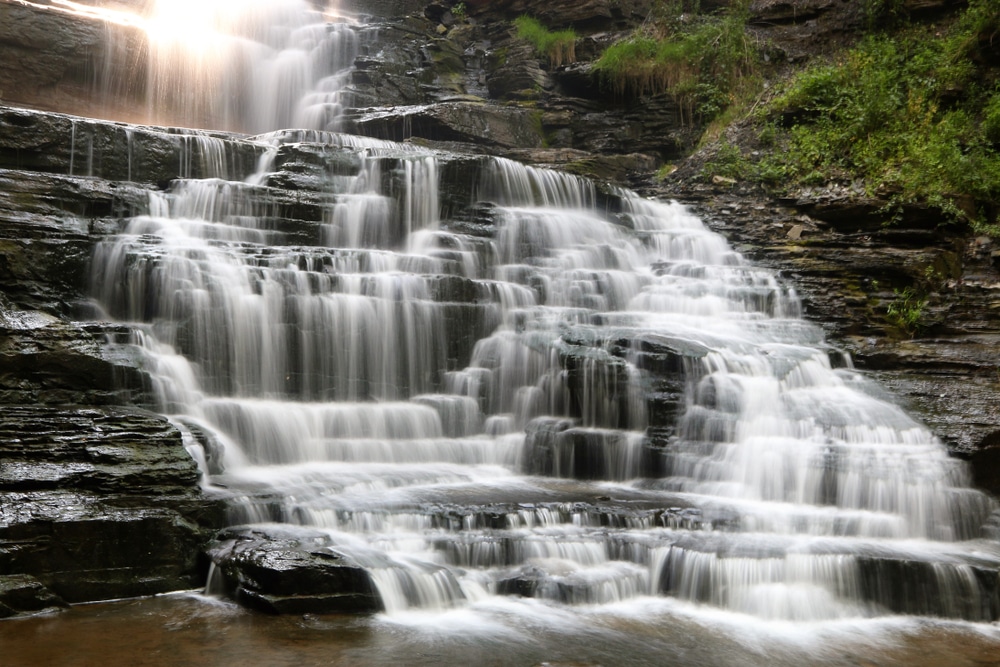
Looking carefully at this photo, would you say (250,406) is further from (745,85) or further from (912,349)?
(745,85)

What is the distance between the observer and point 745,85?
17.8m


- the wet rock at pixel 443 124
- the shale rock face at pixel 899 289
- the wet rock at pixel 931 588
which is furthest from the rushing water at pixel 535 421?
the wet rock at pixel 443 124

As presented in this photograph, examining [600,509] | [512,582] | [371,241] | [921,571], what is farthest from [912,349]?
[371,241]

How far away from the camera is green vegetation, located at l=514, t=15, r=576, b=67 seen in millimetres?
20234

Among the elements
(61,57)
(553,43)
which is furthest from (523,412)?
(553,43)

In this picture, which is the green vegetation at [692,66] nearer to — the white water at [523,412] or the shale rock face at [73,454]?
the white water at [523,412]

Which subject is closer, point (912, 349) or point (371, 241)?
point (912, 349)

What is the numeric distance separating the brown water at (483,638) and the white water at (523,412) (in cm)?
25

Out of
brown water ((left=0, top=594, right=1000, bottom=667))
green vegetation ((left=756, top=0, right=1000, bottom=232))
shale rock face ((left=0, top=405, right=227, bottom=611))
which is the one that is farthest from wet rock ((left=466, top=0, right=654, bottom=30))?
brown water ((left=0, top=594, right=1000, bottom=667))

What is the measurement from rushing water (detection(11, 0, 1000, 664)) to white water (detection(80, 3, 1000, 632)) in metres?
0.03

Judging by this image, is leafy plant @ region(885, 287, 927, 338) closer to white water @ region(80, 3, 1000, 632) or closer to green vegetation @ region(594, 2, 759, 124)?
white water @ region(80, 3, 1000, 632)

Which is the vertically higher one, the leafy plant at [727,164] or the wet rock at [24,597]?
the leafy plant at [727,164]

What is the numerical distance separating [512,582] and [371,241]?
282 inches

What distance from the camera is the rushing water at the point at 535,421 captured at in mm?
6109
